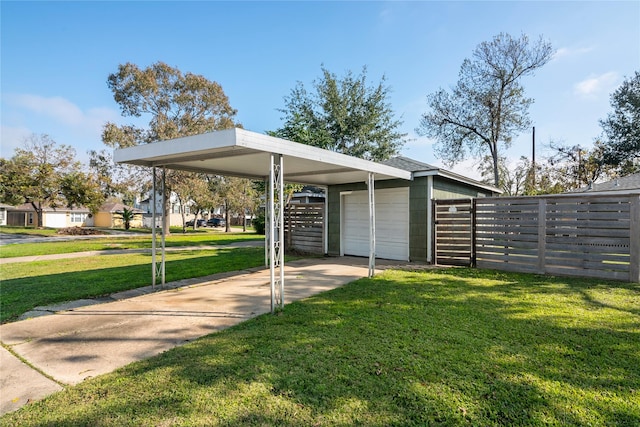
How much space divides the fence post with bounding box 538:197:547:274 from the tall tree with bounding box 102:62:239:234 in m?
21.7

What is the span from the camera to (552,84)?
45.4 ft

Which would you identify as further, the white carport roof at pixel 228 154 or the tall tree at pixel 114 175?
the tall tree at pixel 114 175

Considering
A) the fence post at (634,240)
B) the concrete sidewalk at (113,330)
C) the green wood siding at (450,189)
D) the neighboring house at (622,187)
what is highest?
the neighboring house at (622,187)

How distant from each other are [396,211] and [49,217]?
141 feet

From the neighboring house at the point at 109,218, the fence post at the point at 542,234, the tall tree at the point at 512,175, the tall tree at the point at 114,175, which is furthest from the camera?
the neighboring house at the point at 109,218

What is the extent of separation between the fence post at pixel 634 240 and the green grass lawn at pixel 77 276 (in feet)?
27.1

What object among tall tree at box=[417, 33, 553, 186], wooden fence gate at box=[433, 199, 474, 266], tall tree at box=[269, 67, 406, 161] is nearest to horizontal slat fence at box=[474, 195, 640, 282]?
wooden fence gate at box=[433, 199, 474, 266]

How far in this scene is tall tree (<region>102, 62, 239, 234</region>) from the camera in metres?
22.7

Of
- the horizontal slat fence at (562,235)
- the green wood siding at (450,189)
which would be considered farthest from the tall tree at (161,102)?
the horizontal slat fence at (562,235)

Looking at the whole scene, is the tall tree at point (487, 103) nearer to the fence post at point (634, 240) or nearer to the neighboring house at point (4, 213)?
the fence post at point (634, 240)

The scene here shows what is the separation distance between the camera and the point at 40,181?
24.5m

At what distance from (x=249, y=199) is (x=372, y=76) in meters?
17.6

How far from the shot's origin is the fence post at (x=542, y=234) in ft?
23.3

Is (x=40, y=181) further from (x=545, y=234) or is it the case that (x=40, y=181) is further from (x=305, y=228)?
(x=545, y=234)
